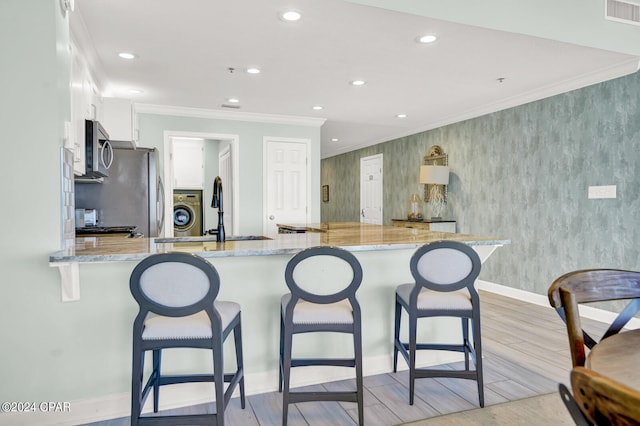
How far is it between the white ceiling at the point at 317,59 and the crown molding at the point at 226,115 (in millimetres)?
193

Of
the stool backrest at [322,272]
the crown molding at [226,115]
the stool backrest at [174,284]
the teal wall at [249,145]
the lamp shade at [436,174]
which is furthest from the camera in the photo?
the lamp shade at [436,174]

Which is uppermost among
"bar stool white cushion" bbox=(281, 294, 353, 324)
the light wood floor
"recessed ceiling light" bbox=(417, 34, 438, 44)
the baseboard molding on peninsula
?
"recessed ceiling light" bbox=(417, 34, 438, 44)

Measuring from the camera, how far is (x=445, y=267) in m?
2.15

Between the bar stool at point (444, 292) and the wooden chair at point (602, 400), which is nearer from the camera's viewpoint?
the wooden chair at point (602, 400)

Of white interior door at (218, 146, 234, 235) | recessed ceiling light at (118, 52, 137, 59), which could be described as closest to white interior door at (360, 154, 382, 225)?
white interior door at (218, 146, 234, 235)

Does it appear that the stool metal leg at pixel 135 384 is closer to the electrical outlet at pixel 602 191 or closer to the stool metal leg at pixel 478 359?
the stool metal leg at pixel 478 359

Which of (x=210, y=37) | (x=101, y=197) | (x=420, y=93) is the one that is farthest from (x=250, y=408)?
(x=420, y=93)

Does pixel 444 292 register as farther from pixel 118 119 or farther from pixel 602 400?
pixel 118 119

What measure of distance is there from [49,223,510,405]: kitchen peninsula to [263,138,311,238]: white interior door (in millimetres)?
3170

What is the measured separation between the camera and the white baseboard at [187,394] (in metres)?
1.98

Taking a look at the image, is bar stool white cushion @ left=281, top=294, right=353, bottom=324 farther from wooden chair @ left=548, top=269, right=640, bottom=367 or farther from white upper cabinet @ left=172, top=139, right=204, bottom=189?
white upper cabinet @ left=172, top=139, right=204, bottom=189

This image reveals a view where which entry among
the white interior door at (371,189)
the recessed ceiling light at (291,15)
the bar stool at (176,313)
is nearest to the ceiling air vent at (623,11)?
the recessed ceiling light at (291,15)

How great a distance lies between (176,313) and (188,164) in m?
6.47

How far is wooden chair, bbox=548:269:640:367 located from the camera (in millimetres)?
1174
